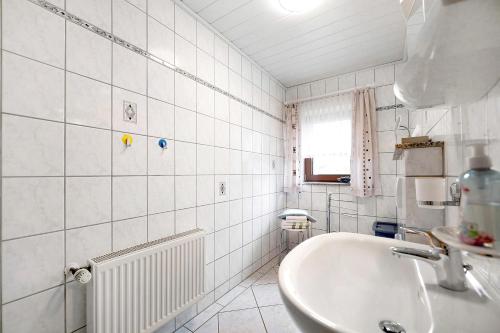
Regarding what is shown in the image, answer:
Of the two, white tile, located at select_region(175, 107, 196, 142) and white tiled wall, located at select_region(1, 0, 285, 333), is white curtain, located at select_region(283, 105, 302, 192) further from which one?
white tile, located at select_region(175, 107, 196, 142)

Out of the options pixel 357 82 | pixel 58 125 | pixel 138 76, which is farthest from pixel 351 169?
pixel 58 125

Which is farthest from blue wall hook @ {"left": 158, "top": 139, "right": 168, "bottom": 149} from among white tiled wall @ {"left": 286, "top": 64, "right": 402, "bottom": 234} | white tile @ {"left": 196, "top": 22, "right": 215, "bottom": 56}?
white tiled wall @ {"left": 286, "top": 64, "right": 402, "bottom": 234}

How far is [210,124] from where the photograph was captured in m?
1.83

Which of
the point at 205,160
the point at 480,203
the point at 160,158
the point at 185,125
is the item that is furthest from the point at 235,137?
the point at 480,203

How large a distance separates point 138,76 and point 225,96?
821 mm

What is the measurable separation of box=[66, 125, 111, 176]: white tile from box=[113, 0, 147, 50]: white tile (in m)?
0.58

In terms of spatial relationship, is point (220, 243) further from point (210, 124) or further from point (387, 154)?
point (387, 154)

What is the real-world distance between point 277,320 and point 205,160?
4.34ft

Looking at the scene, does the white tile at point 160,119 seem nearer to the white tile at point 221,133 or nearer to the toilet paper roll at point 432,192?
the white tile at point 221,133

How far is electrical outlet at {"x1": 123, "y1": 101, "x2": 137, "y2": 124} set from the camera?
1253mm

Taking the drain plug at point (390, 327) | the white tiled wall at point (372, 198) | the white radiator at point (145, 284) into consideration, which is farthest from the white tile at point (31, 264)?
the white tiled wall at point (372, 198)

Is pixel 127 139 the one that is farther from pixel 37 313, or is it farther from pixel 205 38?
pixel 205 38

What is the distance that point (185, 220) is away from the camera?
5.25ft

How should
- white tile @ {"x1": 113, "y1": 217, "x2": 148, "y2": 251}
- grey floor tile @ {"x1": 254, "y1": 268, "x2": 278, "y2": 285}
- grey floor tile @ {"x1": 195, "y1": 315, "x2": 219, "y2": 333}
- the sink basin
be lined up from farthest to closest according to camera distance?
grey floor tile @ {"x1": 254, "y1": 268, "x2": 278, "y2": 285} < grey floor tile @ {"x1": 195, "y1": 315, "x2": 219, "y2": 333} < white tile @ {"x1": 113, "y1": 217, "x2": 148, "y2": 251} < the sink basin
